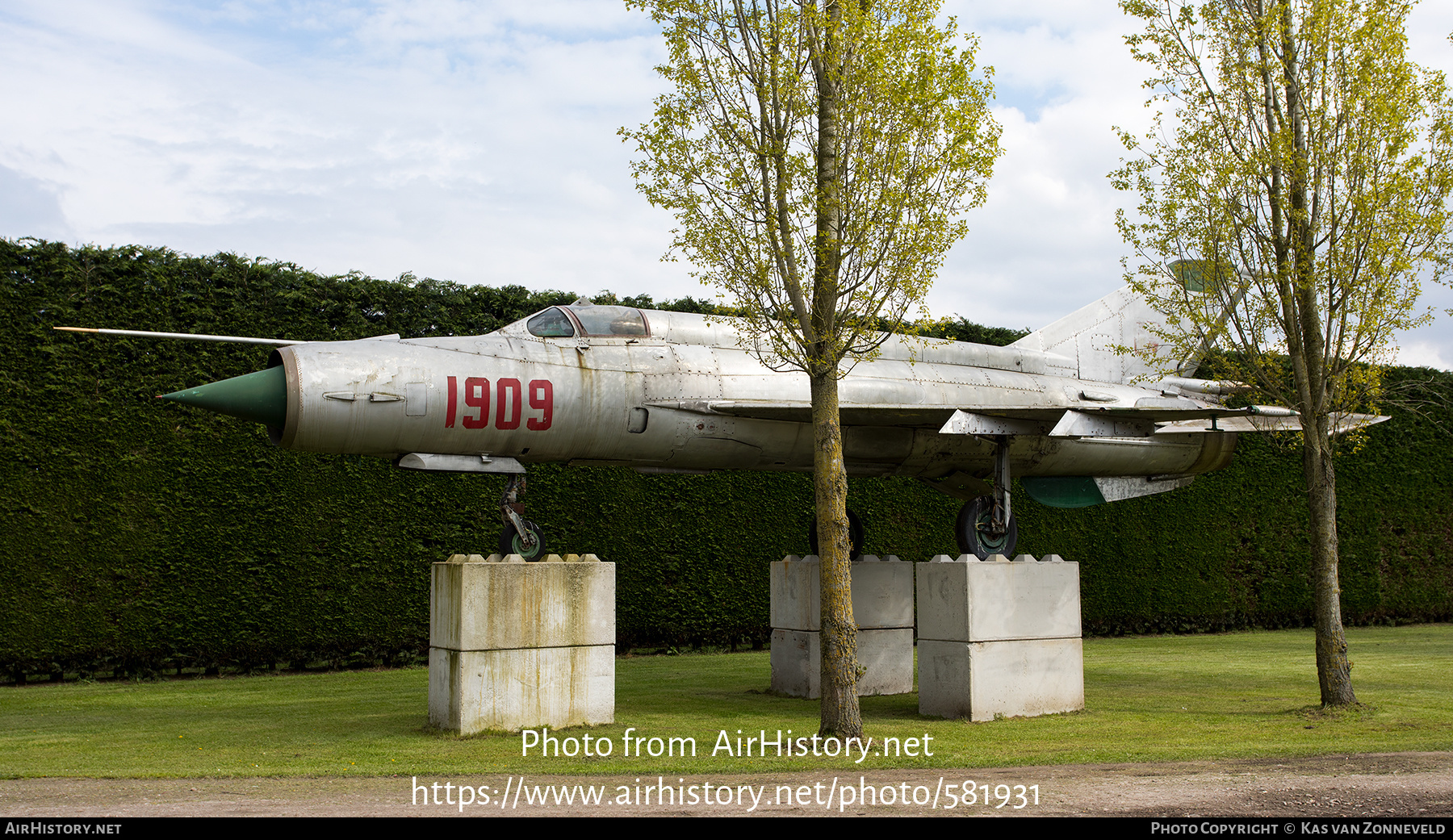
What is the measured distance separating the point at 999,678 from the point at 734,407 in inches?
148

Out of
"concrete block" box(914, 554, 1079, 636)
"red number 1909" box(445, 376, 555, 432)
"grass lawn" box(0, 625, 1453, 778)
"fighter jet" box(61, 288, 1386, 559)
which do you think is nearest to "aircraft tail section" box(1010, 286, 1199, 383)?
"fighter jet" box(61, 288, 1386, 559)

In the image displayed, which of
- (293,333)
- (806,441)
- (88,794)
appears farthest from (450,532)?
(88,794)

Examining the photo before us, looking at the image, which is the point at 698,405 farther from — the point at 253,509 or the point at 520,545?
the point at 253,509

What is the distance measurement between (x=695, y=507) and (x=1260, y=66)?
964cm

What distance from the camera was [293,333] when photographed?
14.7 meters

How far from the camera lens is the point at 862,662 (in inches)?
499

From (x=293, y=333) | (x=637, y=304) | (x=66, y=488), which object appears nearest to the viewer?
(x=66, y=488)

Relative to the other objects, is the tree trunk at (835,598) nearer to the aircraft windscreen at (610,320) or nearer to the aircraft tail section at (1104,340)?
the aircraft windscreen at (610,320)

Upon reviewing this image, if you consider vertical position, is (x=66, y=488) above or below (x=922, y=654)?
above

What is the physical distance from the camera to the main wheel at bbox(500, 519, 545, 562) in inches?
408

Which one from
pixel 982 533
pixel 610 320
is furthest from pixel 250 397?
pixel 982 533

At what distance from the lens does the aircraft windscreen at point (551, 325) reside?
34.6 feet

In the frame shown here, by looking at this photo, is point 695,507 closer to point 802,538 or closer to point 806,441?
point 802,538

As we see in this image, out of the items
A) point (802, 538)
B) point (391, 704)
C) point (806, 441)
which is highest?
point (806, 441)
